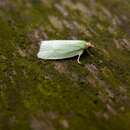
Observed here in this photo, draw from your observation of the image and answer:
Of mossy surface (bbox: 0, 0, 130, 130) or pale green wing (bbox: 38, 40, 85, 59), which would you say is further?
pale green wing (bbox: 38, 40, 85, 59)

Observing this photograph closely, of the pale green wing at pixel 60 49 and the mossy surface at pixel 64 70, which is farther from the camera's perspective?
the pale green wing at pixel 60 49

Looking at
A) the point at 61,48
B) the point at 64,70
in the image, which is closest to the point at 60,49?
the point at 61,48

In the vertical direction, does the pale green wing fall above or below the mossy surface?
above

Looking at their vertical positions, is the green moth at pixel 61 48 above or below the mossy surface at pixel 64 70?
above

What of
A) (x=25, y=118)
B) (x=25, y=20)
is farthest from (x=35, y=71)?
(x=25, y=20)

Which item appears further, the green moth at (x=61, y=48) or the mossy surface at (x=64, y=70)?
the green moth at (x=61, y=48)

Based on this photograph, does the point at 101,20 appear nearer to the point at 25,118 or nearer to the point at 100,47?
the point at 100,47
